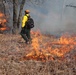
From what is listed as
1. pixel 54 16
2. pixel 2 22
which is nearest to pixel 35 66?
pixel 2 22

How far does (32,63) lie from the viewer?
977 cm

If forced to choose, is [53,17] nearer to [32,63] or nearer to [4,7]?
[4,7]

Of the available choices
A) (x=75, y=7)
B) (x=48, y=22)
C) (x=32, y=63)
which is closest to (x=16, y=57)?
(x=32, y=63)

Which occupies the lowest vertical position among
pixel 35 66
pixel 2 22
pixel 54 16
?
pixel 54 16

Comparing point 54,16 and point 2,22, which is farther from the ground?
point 2,22

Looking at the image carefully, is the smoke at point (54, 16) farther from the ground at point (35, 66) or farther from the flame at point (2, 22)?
the ground at point (35, 66)

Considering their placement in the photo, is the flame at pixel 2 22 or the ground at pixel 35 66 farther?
the flame at pixel 2 22

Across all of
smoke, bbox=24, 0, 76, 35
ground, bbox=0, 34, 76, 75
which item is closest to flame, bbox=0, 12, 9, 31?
smoke, bbox=24, 0, 76, 35

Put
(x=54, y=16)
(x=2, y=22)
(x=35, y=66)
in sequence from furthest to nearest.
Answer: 1. (x=54, y=16)
2. (x=2, y=22)
3. (x=35, y=66)

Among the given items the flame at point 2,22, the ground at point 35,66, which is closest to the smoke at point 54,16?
the flame at point 2,22

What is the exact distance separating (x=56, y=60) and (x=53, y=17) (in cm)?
2041

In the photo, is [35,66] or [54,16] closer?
[35,66]


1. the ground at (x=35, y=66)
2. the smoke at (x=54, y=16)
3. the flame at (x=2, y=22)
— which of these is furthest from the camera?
the smoke at (x=54, y=16)

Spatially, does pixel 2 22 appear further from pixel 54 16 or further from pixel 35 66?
pixel 35 66
